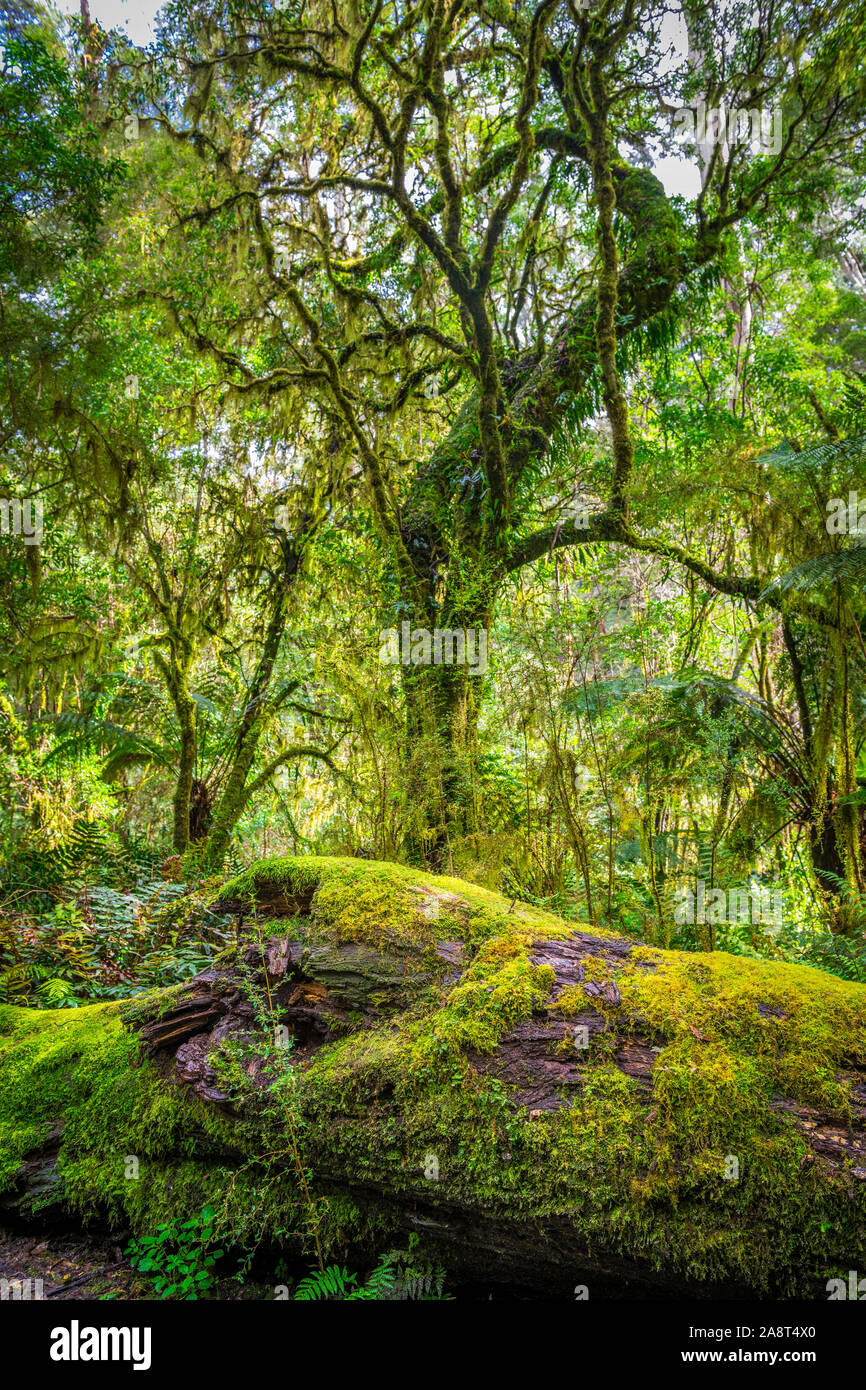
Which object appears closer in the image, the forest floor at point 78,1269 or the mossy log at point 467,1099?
the mossy log at point 467,1099

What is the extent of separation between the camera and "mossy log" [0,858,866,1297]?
169 cm

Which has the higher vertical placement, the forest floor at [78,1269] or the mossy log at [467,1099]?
the mossy log at [467,1099]

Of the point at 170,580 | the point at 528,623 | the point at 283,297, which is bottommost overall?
the point at 528,623

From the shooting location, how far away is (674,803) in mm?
3828

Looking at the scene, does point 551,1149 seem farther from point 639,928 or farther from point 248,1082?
point 639,928

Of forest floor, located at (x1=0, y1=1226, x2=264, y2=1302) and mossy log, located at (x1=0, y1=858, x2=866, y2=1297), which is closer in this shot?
mossy log, located at (x1=0, y1=858, x2=866, y2=1297)

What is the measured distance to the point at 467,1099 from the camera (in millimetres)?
1996

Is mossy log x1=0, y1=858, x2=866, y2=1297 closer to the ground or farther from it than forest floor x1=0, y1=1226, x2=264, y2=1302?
farther from it

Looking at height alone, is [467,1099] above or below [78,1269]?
above

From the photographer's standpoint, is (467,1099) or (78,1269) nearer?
(467,1099)

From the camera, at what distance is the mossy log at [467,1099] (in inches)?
66.4
